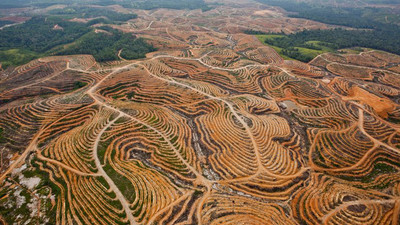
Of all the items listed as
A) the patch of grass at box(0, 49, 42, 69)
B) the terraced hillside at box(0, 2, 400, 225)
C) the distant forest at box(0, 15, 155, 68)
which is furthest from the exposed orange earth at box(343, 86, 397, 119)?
the patch of grass at box(0, 49, 42, 69)

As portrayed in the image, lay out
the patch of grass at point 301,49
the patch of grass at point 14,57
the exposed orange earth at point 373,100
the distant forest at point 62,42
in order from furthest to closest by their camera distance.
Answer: the patch of grass at point 301,49
the distant forest at point 62,42
the patch of grass at point 14,57
the exposed orange earth at point 373,100

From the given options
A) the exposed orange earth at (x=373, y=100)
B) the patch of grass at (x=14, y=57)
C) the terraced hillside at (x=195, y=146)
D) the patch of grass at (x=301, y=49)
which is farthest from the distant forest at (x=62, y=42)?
the exposed orange earth at (x=373, y=100)

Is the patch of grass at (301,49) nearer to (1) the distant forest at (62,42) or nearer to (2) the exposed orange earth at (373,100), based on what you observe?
(2) the exposed orange earth at (373,100)

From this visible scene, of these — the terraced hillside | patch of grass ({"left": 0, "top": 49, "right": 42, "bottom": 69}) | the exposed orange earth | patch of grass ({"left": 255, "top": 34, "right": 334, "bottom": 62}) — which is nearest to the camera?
the terraced hillside

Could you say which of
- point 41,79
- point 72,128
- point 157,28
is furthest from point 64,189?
point 157,28

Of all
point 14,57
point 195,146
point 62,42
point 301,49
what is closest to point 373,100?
point 195,146

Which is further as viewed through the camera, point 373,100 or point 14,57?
point 14,57

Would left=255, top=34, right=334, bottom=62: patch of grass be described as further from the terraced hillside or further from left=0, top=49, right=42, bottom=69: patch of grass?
left=0, top=49, right=42, bottom=69: patch of grass

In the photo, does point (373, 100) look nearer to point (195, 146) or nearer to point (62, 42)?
point (195, 146)

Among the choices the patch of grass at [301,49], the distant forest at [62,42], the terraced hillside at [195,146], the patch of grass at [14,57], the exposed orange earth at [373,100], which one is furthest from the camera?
the patch of grass at [301,49]
